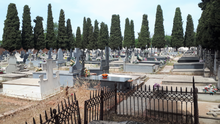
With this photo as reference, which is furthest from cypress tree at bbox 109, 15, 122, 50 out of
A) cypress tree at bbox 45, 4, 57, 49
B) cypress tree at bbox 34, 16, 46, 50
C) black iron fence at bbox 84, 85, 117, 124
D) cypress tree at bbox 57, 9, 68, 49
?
black iron fence at bbox 84, 85, 117, 124

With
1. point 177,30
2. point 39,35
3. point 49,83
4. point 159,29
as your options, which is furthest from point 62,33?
point 49,83

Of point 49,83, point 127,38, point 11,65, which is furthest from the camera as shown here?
point 127,38

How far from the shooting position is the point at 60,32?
3753cm

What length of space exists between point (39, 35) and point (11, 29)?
28.2ft

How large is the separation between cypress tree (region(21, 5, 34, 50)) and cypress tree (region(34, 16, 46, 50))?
2.03m

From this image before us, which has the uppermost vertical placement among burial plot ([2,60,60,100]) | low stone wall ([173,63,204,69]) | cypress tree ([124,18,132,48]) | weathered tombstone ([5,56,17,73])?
cypress tree ([124,18,132,48])

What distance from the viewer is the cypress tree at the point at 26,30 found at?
3412 centimetres

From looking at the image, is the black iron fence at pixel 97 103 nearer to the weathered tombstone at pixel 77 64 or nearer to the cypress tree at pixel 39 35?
the weathered tombstone at pixel 77 64

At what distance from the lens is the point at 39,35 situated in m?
37.0

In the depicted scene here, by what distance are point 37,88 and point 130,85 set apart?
4.51 meters

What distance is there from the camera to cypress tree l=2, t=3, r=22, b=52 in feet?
93.4

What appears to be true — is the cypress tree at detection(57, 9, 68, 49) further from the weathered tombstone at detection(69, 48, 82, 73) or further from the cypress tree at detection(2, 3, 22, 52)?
the weathered tombstone at detection(69, 48, 82, 73)

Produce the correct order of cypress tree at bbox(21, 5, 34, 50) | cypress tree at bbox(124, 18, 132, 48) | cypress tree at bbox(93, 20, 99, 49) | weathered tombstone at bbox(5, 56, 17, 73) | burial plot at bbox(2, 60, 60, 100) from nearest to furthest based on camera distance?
burial plot at bbox(2, 60, 60, 100) < weathered tombstone at bbox(5, 56, 17, 73) < cypress tree at bbox(21, 5, 34, 50) < cypress tree at bbox(93, 20, 99, 49) < cypress tree at bbox(124, 18, 132, 48)

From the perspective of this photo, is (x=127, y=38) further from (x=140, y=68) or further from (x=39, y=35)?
(x=140, y=68)
